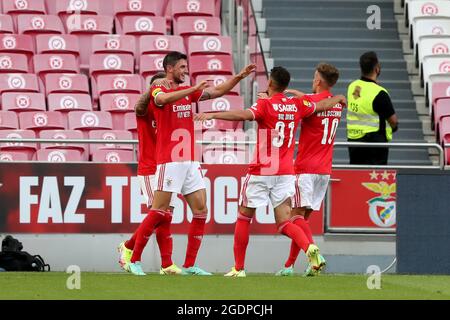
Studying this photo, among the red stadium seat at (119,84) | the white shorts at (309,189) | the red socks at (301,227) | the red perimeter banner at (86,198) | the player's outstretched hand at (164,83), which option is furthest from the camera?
the red stadium seat at (119,84)

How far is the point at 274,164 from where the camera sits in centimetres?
1382

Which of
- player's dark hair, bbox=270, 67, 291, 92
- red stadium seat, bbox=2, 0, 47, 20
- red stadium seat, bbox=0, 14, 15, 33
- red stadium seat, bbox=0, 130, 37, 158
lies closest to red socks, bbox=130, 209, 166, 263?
player's dark hair, bbox=270, 67, 291, 92

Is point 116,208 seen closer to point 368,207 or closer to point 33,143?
point 33,143

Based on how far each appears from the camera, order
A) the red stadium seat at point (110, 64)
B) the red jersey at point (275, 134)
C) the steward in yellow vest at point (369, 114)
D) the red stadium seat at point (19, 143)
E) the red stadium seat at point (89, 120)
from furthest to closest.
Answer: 1. the red stadium seat at point (110, 64)
2. the red stadium seat at point (89, 120)
3. the red stadium seat at point (19, 143)
4. the steward in yellow vest at point (369, 114)
5. the red jersey at point (275, 134)

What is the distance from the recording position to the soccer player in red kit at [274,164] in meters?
13.7

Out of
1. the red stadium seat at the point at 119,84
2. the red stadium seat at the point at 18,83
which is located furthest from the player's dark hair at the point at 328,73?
the red stadium seat at the point at 18,83

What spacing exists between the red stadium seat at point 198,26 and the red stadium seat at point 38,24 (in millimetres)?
1542

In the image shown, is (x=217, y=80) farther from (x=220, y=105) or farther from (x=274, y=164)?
(x=274, y=164)

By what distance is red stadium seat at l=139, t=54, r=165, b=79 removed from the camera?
18906mm

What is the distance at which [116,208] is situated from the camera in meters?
A: 16.2

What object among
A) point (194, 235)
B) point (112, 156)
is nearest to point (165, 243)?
point (194, 235)

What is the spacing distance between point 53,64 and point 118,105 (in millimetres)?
1256

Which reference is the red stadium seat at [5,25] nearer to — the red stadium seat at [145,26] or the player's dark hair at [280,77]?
the red stadium seat at [145,26]
